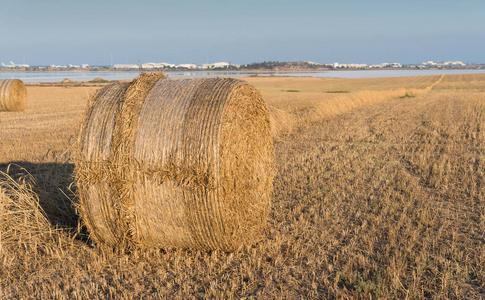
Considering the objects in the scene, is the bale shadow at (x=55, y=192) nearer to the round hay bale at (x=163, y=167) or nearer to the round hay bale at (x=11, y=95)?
the round hay bale at (x=163, y=167)

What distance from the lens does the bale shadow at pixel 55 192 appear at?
20.4 ft

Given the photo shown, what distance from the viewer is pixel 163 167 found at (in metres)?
4.80

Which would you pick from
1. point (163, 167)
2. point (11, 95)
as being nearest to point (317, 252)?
point (163, 167)

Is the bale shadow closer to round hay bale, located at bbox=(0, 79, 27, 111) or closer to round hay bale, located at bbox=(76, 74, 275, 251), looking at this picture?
round hay bale, located at bbox=(76, 74, 275, 251)

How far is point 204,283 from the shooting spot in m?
4.55

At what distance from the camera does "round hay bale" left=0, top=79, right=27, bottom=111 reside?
881 inches

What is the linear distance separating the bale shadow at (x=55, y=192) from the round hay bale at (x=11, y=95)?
15064 millimetres

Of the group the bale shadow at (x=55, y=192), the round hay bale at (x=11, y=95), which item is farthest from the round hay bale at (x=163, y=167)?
the round hay bale at (x=11, y=95)

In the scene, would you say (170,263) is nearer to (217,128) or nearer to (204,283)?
(204,283)

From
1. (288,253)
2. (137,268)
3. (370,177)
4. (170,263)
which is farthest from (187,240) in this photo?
(370,177)

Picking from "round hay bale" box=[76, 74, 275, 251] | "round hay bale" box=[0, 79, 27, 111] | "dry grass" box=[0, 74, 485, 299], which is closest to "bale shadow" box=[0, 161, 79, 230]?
"dry grass" box=[0, 74, 485, 299]

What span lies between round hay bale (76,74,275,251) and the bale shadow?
540 millimetres

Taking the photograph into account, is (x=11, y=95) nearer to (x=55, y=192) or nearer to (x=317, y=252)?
(x=55, y=192)

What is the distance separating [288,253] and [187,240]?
1.33m
